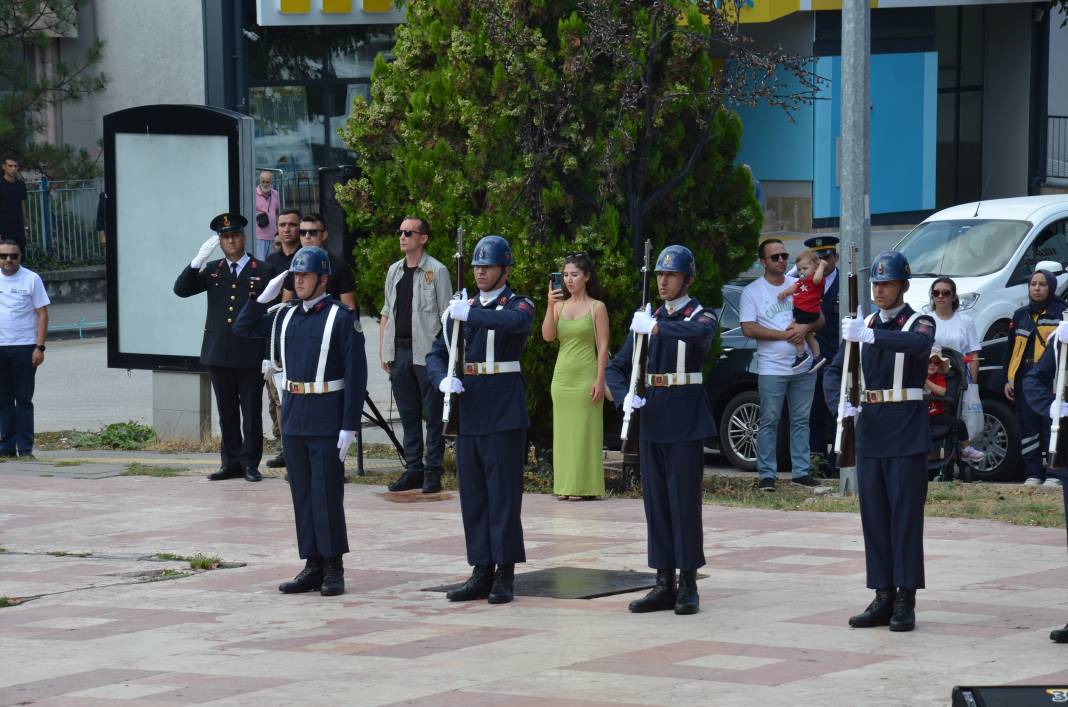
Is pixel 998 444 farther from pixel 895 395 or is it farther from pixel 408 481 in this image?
pixel 895 395

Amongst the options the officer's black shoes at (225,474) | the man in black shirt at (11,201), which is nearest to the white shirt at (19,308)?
the officer's black shoes at (225,474)

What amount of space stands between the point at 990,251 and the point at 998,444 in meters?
3.51

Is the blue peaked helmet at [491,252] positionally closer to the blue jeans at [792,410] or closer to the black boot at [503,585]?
the black boot at [503,585]

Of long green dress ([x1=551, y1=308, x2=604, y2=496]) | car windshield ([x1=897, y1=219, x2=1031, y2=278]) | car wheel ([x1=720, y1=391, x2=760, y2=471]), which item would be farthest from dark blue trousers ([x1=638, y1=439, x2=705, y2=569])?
car windshield ([x1=897, y1=219, x2=1031, y2=278])

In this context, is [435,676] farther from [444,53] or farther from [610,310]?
[444,53]

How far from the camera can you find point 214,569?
10805mm

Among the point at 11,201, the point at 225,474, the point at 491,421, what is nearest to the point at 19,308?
the point at 225,474

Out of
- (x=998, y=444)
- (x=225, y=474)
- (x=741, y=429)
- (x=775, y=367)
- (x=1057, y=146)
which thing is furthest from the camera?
(x=1057, y=146)

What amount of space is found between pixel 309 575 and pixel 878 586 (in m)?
3.12

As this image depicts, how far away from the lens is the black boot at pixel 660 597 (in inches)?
368

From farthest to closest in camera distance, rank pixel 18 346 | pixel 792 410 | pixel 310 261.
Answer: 1. pixel 18 346
2. pixel 792 410
3. pixel 310 261

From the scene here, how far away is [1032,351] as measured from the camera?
13734mm

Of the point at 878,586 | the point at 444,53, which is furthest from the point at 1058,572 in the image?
the point at 444,53

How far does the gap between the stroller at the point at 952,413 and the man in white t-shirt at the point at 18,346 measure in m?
7.31
